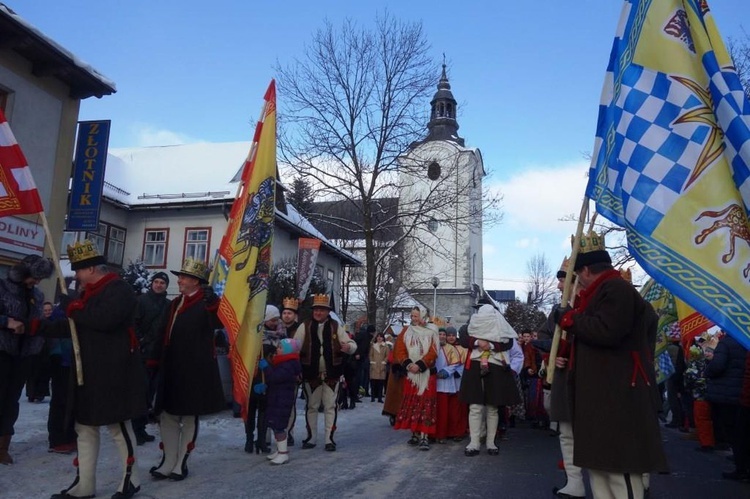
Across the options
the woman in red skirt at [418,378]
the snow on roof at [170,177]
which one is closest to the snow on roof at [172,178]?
the snow on roof at [170,177]

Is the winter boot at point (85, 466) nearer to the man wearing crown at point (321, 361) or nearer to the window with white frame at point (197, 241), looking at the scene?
the man wearing crown at point (321, 361)

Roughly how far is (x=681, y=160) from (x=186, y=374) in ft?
14.8

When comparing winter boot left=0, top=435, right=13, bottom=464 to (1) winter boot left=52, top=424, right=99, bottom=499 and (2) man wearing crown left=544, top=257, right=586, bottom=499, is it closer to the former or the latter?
(1) winter boot left=52, top=424, right=99, bottom=499

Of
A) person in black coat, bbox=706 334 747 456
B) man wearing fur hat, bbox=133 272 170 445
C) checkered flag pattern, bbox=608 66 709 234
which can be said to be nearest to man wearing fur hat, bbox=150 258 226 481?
man wearing fur hat, bbox=133 272 170 445

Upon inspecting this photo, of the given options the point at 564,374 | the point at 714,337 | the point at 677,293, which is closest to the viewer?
the point at 677,293

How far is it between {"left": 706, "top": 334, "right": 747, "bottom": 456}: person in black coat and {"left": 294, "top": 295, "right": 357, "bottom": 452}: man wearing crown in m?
4.72

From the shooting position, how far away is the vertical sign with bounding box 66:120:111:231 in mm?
14117

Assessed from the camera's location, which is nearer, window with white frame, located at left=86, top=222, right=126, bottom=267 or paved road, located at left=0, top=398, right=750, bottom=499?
paved road, located at left=0, top=398, right=750, bottom=499

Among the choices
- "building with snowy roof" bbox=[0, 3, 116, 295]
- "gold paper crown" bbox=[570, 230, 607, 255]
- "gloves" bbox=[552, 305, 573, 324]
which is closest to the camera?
"gloves" bbox=[552, 305, 573, 324]

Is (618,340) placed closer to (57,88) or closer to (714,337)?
(714,337)

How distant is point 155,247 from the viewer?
2633 centimetres

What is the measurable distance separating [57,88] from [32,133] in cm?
138

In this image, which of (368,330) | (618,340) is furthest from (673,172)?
(368,330)

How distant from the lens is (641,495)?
12.6 ft
